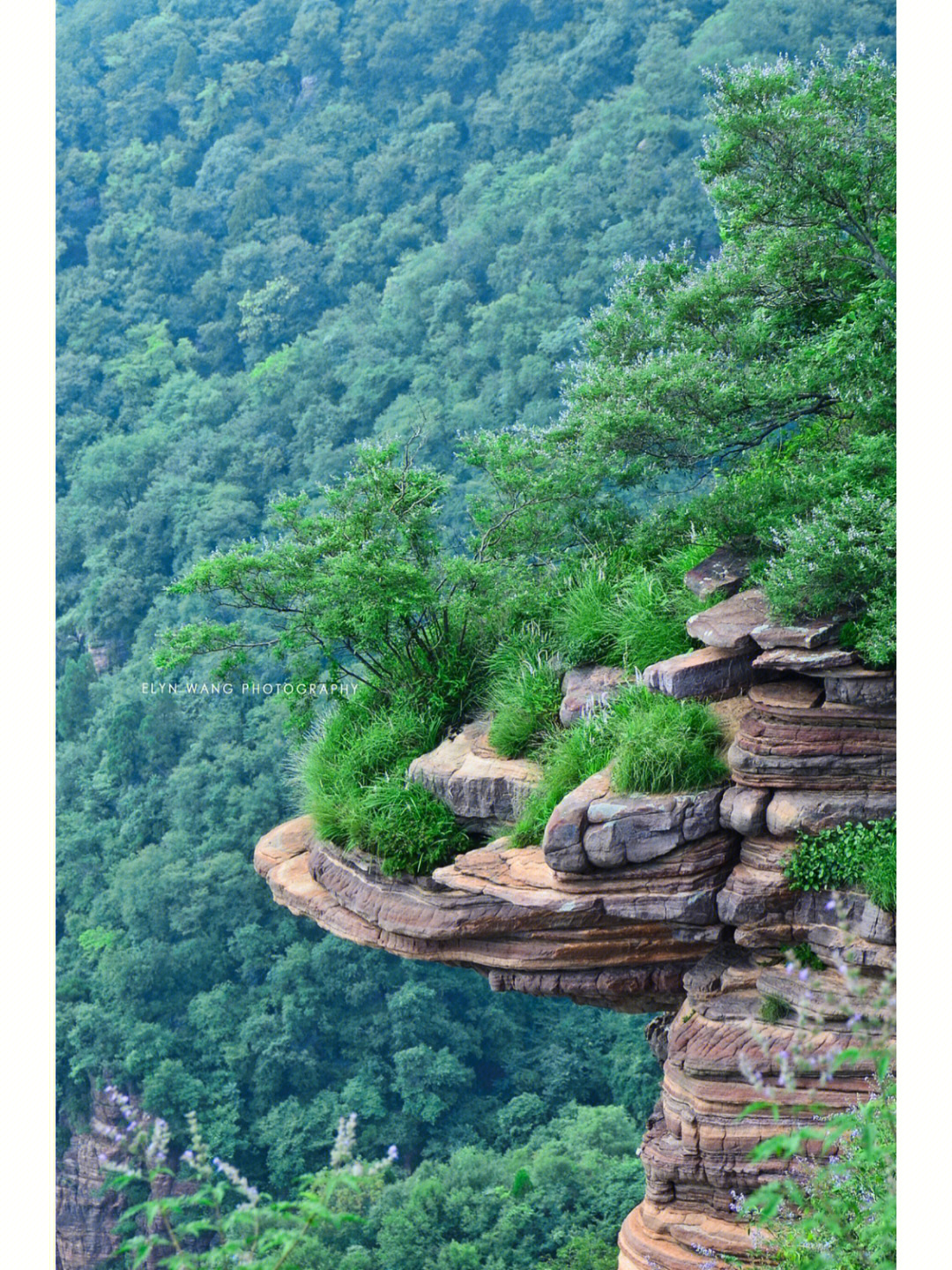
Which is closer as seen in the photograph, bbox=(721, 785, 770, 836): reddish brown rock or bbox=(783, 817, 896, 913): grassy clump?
bbox=(783, 817, 896, 913): grassy clump

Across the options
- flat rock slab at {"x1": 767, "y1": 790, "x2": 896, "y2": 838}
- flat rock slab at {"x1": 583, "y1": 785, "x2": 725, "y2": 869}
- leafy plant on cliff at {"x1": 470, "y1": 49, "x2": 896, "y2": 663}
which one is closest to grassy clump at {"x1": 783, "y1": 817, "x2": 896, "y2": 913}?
flat rock slab at {"x1": 767, "y1": 790, "x2": 896, "y2": 838}

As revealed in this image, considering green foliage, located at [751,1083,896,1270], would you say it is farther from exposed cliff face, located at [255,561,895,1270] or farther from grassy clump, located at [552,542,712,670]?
grassy clump, located at [552,542,712,670]

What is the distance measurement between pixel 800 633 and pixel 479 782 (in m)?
1.90

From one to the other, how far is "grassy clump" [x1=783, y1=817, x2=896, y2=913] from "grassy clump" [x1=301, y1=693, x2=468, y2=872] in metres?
1.91

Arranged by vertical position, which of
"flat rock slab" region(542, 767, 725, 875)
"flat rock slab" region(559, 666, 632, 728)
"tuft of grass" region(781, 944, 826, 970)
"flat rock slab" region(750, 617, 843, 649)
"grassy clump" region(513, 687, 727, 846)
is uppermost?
"flat rock slab" region(750, 617, 843, 649)

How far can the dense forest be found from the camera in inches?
746

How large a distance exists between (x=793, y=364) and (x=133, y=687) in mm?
16690

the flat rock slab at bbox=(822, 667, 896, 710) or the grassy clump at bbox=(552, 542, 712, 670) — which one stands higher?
the grassy clump at bbox=(552, 542, 712, 670)

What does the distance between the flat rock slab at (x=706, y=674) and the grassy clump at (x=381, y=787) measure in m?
1.46

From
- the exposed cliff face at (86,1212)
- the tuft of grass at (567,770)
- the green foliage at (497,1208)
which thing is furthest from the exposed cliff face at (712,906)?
the exposed cliff face at (86,1212)

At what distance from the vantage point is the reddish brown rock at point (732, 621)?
5602mm

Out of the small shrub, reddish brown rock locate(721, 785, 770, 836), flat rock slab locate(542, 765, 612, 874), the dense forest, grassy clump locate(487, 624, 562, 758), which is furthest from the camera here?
the dense forest

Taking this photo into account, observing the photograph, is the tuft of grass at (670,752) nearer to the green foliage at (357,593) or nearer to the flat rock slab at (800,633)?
the flat rock slab at (800,633)
